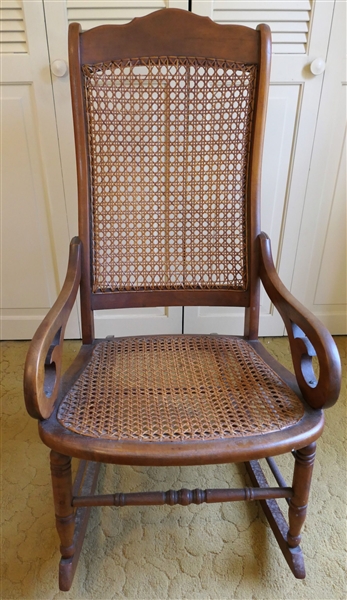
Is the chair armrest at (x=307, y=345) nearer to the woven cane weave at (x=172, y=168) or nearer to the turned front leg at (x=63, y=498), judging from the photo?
the woven cane weave at (x=172, y=168)

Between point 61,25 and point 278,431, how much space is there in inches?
45.6

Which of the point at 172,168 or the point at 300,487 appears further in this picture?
the point at 172,168

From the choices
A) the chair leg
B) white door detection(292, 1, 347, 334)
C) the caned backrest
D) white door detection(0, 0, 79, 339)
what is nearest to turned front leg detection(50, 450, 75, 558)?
the chair leg

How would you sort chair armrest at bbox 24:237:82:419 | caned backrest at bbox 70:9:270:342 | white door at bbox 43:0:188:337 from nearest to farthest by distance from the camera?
chair armrest at bbox 24:237:82:419, caned backrest at bbox 70:9:270:342, white door at bbox 43:0:188:337

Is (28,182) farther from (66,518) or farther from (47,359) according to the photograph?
(66,518)

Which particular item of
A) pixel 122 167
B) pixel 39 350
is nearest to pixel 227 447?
pixel 39 350

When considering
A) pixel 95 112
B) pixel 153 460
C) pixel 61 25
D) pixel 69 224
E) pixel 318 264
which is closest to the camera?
pixel 153 460

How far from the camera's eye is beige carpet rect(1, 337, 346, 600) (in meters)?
0.78

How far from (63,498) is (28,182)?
965mm

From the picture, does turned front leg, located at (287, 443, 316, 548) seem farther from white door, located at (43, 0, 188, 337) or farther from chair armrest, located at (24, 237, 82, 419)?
white door, located at (43, 0, 188, 337)

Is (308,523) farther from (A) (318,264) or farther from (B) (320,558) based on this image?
(A) (318,264)

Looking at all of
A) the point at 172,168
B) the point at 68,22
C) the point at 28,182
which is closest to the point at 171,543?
the point at 172,168

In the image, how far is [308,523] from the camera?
2.96 feet

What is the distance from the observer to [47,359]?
0.66m
